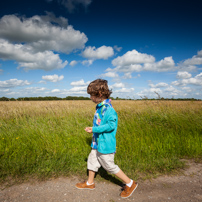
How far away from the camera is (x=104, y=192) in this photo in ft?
7.93

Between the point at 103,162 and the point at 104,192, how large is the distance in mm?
541

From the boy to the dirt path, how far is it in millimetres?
160

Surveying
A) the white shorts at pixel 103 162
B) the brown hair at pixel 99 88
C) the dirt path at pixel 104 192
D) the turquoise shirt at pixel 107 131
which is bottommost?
the dirt path at pixel 104 192

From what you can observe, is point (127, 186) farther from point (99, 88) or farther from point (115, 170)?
point (99, 88)

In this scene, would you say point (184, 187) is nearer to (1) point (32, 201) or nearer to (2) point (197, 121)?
(1) point (32, 201)

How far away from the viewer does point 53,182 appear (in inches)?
104

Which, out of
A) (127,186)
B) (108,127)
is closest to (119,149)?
(127,186)

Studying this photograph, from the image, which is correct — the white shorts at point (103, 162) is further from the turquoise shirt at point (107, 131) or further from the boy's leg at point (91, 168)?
the turquoise shirt at point (107, 131)

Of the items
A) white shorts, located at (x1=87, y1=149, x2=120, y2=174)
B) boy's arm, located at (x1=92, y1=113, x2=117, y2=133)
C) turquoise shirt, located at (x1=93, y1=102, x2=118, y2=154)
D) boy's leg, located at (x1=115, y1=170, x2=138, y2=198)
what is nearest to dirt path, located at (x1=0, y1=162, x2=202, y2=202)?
boy's leg, located at (x1=115, y1=170, x2=138, y2=198)

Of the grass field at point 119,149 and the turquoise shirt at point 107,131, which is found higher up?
the turquoise shirt at point 107,131

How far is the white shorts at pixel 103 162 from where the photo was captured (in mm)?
2309

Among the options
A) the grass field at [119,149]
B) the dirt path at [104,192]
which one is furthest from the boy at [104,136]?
the grass field at [119,149]

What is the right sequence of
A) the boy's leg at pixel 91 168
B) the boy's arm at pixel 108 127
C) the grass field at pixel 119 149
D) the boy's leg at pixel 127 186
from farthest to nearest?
the grass field at pixel 119 149 < the boy's leg at pixel 91 168 < the boy's leg at pixel 127 186 < the boy's arm at pixel 108 127

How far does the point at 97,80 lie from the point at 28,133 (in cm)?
328
